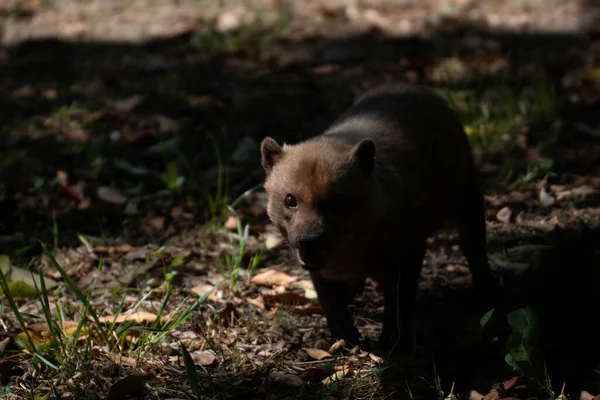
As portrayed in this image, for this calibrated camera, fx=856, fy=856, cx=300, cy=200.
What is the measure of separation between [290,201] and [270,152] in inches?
15.2

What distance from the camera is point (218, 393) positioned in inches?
157

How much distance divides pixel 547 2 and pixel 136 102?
4820 millimetres

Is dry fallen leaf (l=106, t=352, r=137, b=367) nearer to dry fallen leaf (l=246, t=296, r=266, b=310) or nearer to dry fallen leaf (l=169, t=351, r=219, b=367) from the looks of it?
dry fallen leaf (l=169, t=351, r=219, b=367)

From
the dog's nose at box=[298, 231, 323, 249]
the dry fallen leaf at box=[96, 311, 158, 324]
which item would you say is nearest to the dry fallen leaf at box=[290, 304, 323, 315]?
the dry fallen leaf at box=[96, 311, 158, 324]

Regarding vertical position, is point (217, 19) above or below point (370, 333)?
above

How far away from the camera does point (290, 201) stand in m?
4.25

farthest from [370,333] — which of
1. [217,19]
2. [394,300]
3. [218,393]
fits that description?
[217,19]

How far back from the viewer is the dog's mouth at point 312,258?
13.4 feet

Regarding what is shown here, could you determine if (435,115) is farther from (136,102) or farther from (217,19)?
(217,19)

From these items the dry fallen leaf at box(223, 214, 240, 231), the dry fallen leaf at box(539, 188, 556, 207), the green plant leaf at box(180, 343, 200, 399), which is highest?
the green plant leaf at box(180, 343, 200, 399)

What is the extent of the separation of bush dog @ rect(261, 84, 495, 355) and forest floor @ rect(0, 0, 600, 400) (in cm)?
27

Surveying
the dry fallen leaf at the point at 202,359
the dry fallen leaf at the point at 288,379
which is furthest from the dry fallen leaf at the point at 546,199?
the dry fallen leaf at the point at 202,359

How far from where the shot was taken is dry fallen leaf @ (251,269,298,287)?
17.0 ft

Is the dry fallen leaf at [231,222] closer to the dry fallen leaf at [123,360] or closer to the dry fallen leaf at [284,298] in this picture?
the dry fallen leaf at [284,298]
